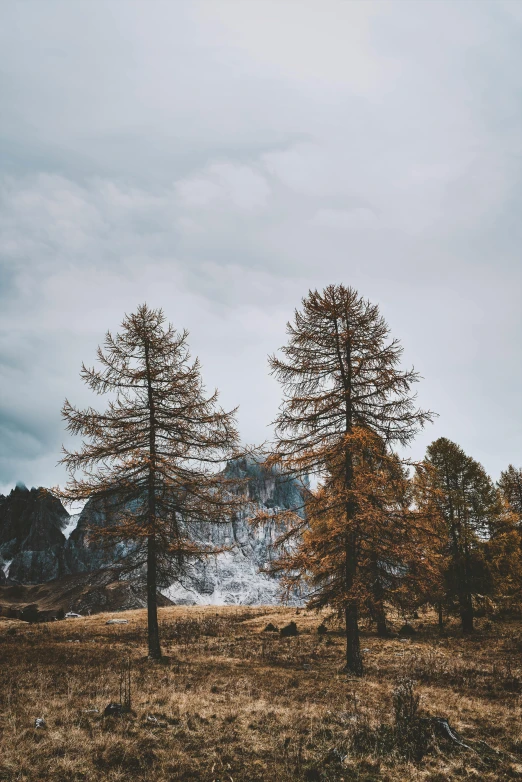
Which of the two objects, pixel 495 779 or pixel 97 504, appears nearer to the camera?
pixel 495 779

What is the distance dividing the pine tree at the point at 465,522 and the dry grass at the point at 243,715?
6300 mm

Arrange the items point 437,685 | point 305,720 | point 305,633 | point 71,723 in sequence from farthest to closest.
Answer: point 305,633, point 437,685, point 305,720, point 71,723

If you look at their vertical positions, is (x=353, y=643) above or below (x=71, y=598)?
above

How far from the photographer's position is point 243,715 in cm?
783

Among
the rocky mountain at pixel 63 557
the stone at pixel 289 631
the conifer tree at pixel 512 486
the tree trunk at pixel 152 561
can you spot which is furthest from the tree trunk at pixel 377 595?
the rocky mountain at pixel 63 557

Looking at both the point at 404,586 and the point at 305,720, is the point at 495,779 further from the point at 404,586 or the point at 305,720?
the point at 404,586

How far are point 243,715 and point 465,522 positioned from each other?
18589mm

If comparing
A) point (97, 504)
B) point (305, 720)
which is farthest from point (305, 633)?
point (305, 720)

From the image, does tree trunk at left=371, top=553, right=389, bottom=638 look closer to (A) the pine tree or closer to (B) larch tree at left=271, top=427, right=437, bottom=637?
(B) larch tree at left=271, top=427, right=437, bottom=637

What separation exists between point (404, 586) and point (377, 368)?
645cm

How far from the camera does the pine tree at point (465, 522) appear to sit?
2175 centimetres

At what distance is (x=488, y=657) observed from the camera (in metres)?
15.7

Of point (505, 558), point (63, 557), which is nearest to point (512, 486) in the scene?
point (505, 558)

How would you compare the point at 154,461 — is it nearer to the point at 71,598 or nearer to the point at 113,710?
the point at 113,710
